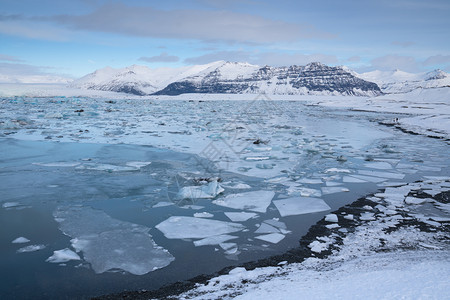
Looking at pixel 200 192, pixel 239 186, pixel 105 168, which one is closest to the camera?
pixel 200 192

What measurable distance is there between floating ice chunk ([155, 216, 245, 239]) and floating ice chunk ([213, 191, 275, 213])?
646 mm

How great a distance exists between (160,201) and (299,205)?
2.08 meters

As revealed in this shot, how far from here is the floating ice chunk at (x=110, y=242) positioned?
303 cm

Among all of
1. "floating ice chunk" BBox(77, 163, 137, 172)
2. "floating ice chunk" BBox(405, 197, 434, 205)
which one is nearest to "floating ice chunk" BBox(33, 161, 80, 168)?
"floating ice chunk" BBox(77, 163, 137, 172)

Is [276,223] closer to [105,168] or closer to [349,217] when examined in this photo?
[349,217]

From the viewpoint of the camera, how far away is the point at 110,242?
11.3 feet

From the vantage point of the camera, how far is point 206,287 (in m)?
2.58

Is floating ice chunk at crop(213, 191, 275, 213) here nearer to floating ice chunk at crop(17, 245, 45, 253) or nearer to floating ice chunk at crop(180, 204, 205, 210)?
floating ice chunk at crop(180, 204, 205, 210)

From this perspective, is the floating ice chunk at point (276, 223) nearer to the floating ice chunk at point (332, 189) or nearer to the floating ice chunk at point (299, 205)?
the floating ice chunk at point (299, 205)

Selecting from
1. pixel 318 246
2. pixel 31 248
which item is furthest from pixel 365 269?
pixel 31 248

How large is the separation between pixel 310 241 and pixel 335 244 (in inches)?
10.2

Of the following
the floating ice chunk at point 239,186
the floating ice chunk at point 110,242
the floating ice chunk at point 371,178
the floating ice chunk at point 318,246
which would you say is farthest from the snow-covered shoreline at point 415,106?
the floating ice chunk at point 110,242

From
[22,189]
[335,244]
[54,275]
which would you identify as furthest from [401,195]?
[22,189]

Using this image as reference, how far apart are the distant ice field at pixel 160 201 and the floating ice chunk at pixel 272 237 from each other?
0.04ft
